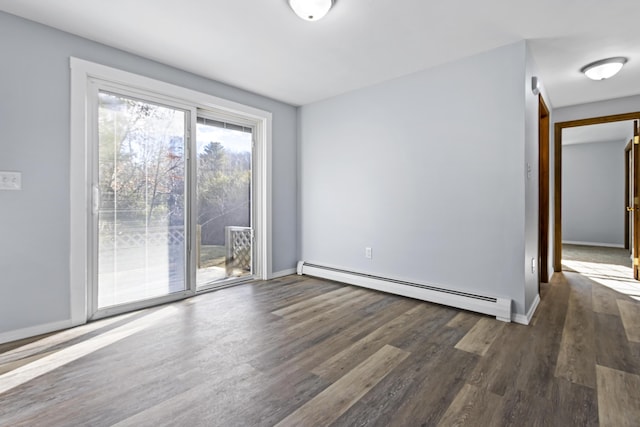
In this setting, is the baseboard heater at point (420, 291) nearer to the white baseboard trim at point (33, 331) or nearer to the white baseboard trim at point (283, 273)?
the white baseboard trim at point (283, 273)

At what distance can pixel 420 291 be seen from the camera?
3.20 metres

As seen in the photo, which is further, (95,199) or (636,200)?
(636,200)

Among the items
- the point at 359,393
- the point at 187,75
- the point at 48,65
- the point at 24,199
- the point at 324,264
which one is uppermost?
the point at 187,75

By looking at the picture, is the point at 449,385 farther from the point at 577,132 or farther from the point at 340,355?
the point at 577,132

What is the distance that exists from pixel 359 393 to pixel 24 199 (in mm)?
2775

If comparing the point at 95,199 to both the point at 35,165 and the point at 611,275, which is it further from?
the point at 611,275

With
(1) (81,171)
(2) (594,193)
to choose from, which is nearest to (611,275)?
(2) (594,193)

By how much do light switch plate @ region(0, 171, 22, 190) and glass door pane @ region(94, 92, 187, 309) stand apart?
49cm

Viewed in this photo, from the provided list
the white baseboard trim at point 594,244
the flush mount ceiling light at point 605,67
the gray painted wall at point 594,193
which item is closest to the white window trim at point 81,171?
the flush mount ceiling light at point 605,67

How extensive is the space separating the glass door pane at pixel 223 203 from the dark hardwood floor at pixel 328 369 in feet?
2.52

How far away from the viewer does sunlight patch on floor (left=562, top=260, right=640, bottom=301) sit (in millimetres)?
3617

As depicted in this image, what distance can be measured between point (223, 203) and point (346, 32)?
2.32 meters

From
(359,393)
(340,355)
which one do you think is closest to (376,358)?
(340,355)

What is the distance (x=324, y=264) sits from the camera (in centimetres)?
422
